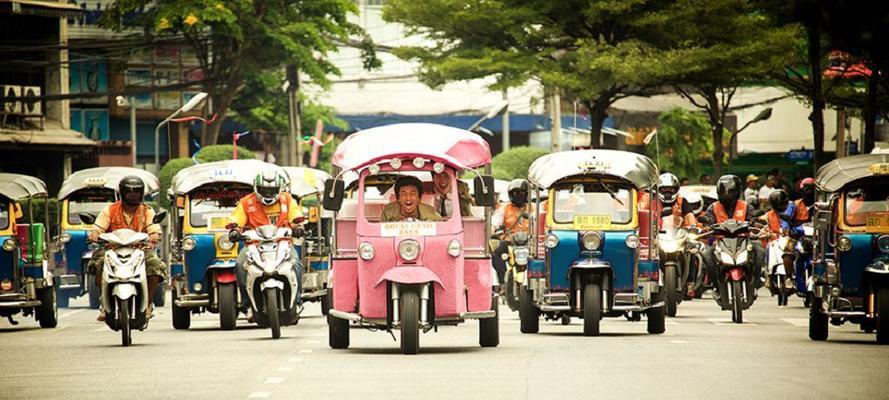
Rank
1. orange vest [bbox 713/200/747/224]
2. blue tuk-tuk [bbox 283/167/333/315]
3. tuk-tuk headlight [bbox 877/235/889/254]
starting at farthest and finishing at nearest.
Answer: blue tuk-tuk [bbox 283/167/333/315], orange vest [bbox 713/200/747/224], tuk-tuk headlight [bbox 877/235/889/254]

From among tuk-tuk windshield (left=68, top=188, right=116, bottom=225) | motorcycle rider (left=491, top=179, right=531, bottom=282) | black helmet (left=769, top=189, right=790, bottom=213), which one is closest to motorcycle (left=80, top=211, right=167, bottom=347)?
motorcycle rider (left=491, top=179, right=531, bottom=282)

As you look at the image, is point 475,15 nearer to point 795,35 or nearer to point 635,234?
point 795,35

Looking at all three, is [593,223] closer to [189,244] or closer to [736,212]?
[736,212]

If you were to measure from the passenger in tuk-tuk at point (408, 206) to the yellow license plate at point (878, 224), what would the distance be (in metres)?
5.20

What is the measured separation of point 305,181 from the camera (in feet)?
106

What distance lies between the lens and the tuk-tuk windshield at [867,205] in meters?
21.8

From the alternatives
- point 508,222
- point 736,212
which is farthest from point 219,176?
point 736,212

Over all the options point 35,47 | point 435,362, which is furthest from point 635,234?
point 35,47

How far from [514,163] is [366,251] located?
37.8 metres

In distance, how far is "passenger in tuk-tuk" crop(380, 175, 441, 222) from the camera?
19.8 m

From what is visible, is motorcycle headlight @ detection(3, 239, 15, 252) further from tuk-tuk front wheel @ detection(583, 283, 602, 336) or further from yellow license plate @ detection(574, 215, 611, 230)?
tuk-tuk front wheel @ detection(583, 283, 602, 336)

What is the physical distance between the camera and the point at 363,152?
1967 centimetres

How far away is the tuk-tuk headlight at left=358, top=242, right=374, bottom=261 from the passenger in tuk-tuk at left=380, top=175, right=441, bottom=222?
55cm

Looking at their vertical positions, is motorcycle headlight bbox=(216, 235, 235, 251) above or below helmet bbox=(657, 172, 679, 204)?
below
